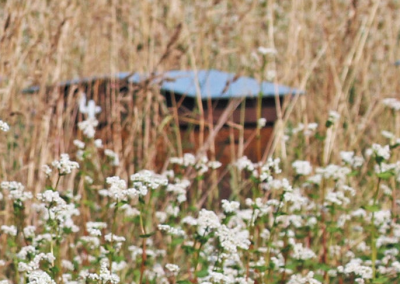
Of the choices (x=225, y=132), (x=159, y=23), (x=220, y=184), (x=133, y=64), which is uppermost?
(x=159, y=23)

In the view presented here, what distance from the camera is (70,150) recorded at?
2428 mm

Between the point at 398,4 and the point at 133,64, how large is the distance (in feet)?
6.67

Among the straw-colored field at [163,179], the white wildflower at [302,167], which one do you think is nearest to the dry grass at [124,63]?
the straw-colored field at [163,179]

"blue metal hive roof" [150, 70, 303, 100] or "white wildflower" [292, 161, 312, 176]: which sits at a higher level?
"blue metal hive roof" [150, 70, 303, 100]

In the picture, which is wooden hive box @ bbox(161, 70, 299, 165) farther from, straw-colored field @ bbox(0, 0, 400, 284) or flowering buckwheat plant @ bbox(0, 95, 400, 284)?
flowering buckwheat plant @ bbox(0, 95, 400, 284)

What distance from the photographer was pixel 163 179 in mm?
1473

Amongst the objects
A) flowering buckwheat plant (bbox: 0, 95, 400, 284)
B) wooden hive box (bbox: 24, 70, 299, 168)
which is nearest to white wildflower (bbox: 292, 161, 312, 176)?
flowering buckwheat plant (bbox: 0, 95, 400, 284)

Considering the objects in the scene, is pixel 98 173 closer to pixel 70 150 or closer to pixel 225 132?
pixel 70 150

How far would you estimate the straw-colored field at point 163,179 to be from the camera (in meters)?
1.61

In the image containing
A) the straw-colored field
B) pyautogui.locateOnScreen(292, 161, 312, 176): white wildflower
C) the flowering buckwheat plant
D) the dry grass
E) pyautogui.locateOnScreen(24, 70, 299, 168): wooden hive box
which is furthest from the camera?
pyautogui.locateOnScreen(24, 70, 299, 168): wooden hive box

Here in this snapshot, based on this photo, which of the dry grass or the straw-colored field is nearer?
the straw-colored field

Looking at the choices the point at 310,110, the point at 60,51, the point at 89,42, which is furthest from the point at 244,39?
the point at 60,51

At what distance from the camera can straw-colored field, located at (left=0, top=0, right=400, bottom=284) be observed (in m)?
1.61

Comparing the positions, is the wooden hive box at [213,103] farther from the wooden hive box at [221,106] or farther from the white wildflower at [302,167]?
the white wildflower at [302,167]
